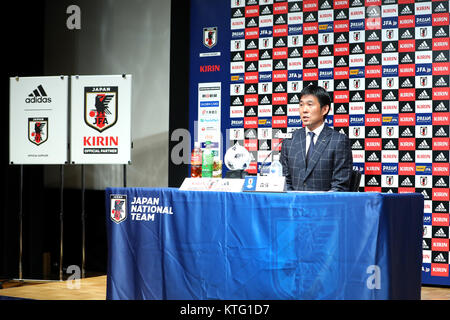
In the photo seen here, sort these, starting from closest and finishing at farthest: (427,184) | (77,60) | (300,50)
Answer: (427,184)
(300,50)
(77,60)

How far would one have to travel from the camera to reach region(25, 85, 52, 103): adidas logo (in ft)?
14.6

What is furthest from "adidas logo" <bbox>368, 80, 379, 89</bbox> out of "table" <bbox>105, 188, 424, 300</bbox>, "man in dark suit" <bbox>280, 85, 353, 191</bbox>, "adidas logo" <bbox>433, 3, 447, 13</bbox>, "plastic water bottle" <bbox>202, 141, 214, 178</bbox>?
"plastic water bottle" <bbox>202, 141, 214, 178</bbox>

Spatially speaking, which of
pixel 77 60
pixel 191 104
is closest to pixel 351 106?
pixel 191 104

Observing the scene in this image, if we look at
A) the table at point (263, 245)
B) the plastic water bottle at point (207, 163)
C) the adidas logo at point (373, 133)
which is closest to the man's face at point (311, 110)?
the plastic water bottle at point (207, 163)

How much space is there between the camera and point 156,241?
2.78 meters

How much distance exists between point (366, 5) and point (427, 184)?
5.90 ft

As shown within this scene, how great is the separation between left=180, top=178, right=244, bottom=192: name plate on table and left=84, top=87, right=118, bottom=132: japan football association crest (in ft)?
5.70

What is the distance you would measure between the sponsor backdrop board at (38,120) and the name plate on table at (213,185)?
2028 mm

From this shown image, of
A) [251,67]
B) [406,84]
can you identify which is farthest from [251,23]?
[406,84]

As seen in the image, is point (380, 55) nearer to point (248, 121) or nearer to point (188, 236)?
point (248, 121)

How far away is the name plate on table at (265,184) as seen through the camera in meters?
2.59

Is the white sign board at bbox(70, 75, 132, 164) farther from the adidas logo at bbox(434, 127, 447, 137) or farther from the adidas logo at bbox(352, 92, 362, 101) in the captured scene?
the adidas logo at bbox(434, 127, 447, 137)

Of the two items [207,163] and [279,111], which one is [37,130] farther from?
[279,111]

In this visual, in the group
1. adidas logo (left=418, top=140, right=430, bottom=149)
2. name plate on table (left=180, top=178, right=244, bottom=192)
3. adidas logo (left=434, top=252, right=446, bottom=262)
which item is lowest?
adidas logo (left=434, top=252, right=446, bottom=262)
